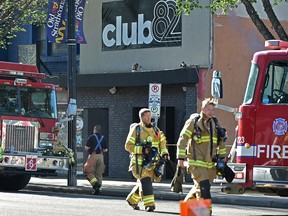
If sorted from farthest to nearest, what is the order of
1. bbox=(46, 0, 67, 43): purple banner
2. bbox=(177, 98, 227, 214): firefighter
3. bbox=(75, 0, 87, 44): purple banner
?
bbox=(46, 0, 67, 43): purple banner < bbox=(75, 0, 87, 44): purple banner < bbox=(177, 98, 227, 214): firefighter

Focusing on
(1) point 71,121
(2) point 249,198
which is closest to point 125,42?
(1) point 71,121

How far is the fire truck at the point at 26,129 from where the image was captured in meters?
21.7

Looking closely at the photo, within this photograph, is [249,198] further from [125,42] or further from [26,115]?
[125,42]

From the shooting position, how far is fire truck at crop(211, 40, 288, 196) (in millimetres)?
13977

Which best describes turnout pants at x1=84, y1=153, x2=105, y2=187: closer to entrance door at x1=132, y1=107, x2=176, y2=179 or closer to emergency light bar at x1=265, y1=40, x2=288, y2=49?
entrance door at x1=132, y1=107, x2=176, y2=179

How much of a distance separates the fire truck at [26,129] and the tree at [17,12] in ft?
18.9

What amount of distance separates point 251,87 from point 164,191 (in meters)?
8.38

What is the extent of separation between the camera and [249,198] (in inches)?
787

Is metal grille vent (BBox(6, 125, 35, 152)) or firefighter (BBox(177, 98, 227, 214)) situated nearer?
firefighter (BBox(177, 98, 227, 214))

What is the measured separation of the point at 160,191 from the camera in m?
22.2

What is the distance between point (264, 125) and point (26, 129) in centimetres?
933

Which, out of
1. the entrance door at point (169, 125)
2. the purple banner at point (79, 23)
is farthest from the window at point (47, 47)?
the purple banner at point (79, 23)

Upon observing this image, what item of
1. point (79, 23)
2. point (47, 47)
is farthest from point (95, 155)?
point (47, 47)

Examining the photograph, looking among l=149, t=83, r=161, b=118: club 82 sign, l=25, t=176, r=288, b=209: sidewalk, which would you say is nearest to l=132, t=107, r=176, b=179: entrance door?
l=25, t=176, r=288, b=209: sidewalk
